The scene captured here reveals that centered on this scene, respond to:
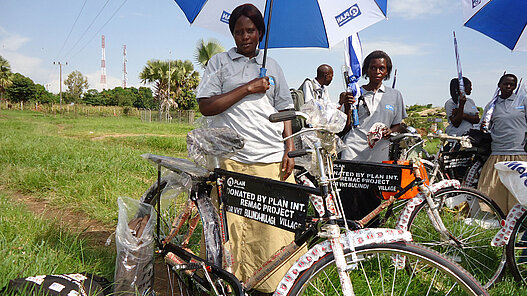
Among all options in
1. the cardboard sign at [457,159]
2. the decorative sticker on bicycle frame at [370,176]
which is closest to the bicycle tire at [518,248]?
the decorative sticker on bicycle frame at [370,176]

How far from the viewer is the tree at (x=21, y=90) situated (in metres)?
47.0

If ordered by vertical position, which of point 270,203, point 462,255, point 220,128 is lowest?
point 462,255

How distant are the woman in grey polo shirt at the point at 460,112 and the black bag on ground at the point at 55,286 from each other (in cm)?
456

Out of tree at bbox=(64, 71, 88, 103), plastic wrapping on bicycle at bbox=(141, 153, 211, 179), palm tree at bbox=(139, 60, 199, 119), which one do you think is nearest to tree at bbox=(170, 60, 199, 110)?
palm tree at bbox=(139, 60, 199, 119)

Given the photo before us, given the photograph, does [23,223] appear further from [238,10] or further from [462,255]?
[462,255]

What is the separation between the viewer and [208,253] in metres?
2.06

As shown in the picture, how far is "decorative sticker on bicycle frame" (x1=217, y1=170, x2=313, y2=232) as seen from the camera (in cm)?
171

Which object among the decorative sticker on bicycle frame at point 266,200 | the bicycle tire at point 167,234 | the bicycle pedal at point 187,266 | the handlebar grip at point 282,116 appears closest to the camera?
the handlebar grip at point 282,116

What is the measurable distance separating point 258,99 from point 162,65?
31282 mm

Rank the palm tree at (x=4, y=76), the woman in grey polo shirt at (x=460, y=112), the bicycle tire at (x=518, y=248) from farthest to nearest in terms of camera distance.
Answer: the palm tree at (x=4, y=76), the woman in grey polo shirt at (x=460, y=112), the bicycle tire at (x=518, y=248)

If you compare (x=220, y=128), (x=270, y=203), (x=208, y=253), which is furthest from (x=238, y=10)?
(x=208, y=253)

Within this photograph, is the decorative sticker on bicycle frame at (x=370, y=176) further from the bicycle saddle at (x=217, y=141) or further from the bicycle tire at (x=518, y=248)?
the bicycle saddle at (x=217, y=141)

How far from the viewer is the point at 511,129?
4.02 m

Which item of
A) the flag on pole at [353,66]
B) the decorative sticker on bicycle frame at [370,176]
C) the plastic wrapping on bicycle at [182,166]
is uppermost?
the flag on pole at [353,66]
